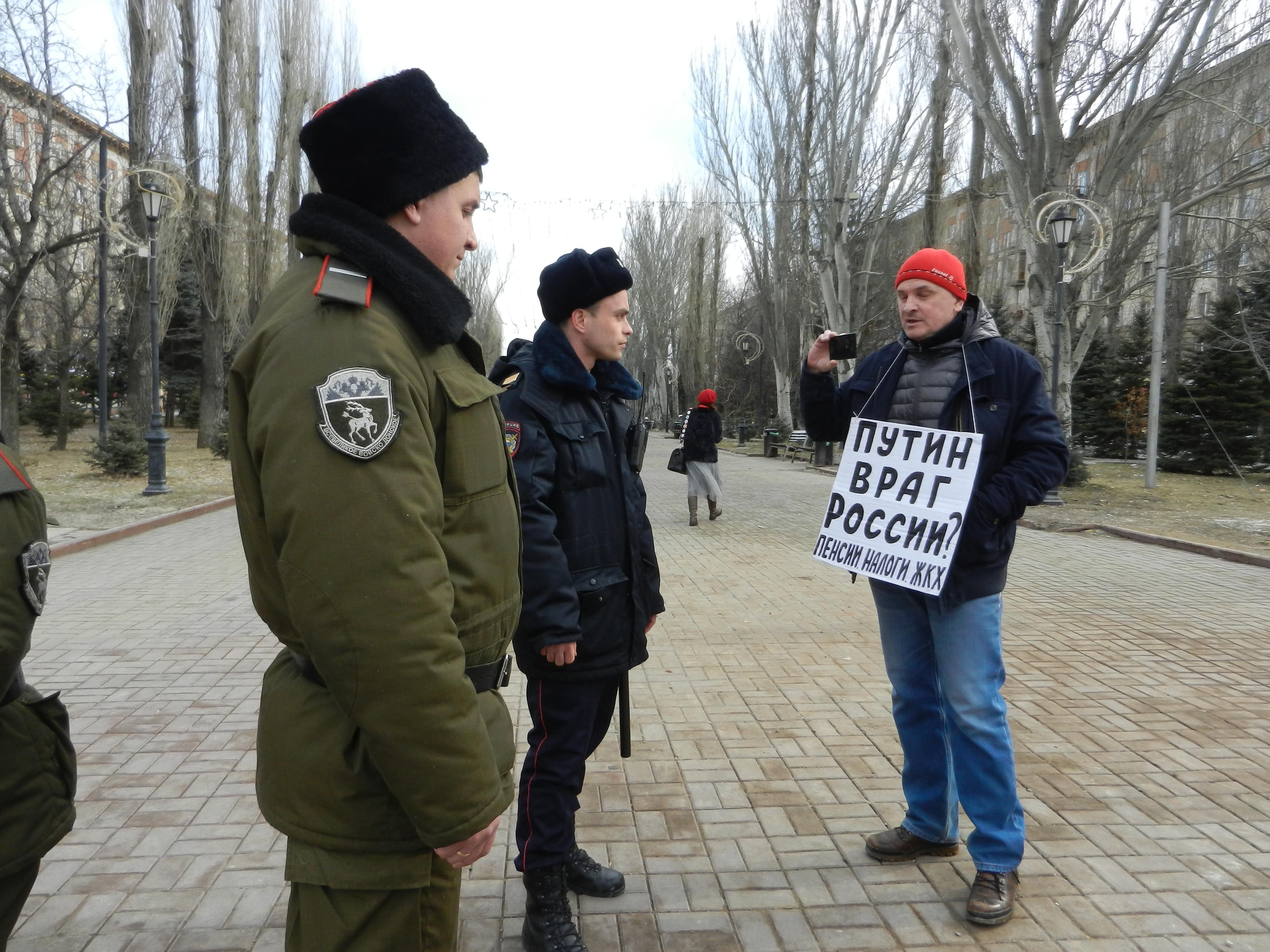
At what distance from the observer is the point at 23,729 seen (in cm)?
194

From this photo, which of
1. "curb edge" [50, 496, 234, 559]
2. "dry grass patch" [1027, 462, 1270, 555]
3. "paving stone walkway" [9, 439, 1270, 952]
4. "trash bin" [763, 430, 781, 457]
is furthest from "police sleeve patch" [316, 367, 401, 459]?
"trash bin" [763, 430, 781, 457]

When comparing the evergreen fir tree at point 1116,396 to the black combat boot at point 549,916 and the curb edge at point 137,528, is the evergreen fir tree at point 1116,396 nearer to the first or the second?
the curb edge at point 137,528

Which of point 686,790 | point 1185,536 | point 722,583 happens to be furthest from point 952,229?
point 686,790

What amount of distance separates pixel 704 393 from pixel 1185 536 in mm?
6351

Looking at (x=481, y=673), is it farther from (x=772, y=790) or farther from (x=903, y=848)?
(x=772, y=790)

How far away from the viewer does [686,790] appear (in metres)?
3.87

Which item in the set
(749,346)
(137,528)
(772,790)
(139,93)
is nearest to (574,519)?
(772,790)

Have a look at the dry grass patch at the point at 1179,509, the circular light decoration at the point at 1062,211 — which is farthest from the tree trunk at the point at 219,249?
the dry grass patch at the point at 1179,509

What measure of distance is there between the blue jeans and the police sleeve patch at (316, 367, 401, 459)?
2.19 m

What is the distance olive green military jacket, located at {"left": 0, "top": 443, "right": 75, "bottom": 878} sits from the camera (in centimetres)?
179

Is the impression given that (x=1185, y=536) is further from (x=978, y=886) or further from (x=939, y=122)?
(x=939, y=122)

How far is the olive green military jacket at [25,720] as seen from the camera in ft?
5.87

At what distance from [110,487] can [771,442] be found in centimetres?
2048

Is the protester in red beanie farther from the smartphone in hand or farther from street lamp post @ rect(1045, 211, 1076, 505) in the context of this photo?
street lamp post @ rect(1045, 211, 1076, 505)
